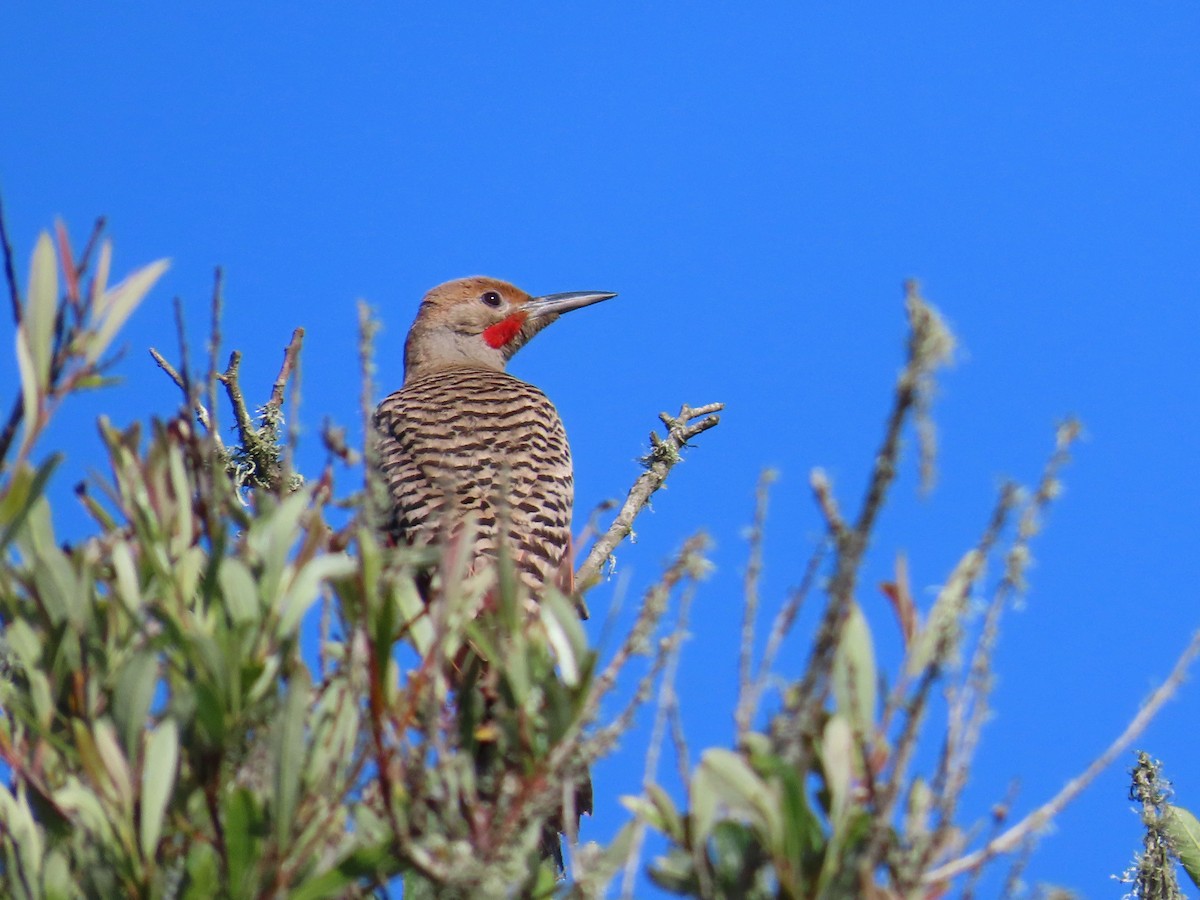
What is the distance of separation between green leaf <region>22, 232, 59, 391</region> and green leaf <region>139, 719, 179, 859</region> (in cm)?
40

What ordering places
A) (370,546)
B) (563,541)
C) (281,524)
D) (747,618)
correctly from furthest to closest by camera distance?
(563,541) → (281,524) → (370,546) → (747,618)

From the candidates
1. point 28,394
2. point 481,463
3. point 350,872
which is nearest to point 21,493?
point 28,394

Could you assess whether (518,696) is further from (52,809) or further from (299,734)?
(52,809)

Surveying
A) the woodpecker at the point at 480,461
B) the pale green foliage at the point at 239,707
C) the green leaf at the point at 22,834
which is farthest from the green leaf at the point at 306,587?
the woodpecker at the point at 480,461

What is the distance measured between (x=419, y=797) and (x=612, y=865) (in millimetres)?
237

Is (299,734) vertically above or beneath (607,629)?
beneath

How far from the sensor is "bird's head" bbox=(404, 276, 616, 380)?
746cm

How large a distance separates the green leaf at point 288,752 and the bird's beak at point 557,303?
6075mm

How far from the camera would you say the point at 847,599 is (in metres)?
1.50

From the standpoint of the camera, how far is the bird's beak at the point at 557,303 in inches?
303

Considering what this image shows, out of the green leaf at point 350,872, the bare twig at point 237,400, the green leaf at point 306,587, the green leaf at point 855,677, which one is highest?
the bare twig at point 237,400

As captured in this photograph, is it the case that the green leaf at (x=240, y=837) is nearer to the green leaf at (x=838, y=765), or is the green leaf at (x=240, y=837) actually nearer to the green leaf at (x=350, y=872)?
the green leaf at (x=350, y=872)

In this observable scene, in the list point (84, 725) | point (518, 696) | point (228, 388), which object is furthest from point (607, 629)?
point (228, 388)

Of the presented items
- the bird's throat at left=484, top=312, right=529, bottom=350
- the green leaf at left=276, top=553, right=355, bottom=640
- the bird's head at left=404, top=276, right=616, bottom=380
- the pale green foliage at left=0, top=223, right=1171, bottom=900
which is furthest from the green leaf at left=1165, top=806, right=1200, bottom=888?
the bird's throat at left=484, top=312, right=529, bottom=350
